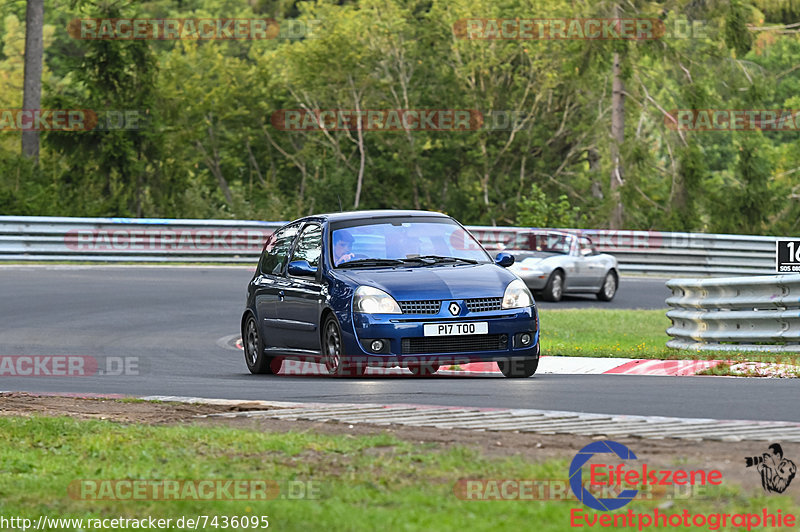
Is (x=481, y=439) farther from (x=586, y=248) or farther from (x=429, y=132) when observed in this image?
(x=429, y=132)

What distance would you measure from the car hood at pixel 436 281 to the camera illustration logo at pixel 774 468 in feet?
18.0

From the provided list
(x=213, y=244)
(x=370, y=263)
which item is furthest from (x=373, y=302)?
(x=213, y=244)

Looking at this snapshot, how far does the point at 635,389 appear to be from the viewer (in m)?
11.2

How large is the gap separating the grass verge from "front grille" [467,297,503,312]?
399 centimetres

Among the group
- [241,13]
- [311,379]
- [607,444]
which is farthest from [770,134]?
[607,444]

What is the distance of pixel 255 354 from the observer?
49.0 feet

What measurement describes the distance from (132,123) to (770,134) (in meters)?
42.8

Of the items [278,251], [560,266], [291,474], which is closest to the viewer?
[291,474]

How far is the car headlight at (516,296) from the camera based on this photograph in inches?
507

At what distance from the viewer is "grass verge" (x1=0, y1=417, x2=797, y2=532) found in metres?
6.15

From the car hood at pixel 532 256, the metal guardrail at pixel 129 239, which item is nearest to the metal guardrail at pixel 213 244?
the metal guardrail at pixel 129 239

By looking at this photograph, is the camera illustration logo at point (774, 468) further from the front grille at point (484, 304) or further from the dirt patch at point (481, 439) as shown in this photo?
the front grille at point (484, 304)

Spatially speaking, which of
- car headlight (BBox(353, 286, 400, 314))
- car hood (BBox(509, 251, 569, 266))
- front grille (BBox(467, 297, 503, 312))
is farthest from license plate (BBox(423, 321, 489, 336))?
car hood (BBox(509, 251, 569, 266))

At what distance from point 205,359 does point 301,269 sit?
3161 mm
